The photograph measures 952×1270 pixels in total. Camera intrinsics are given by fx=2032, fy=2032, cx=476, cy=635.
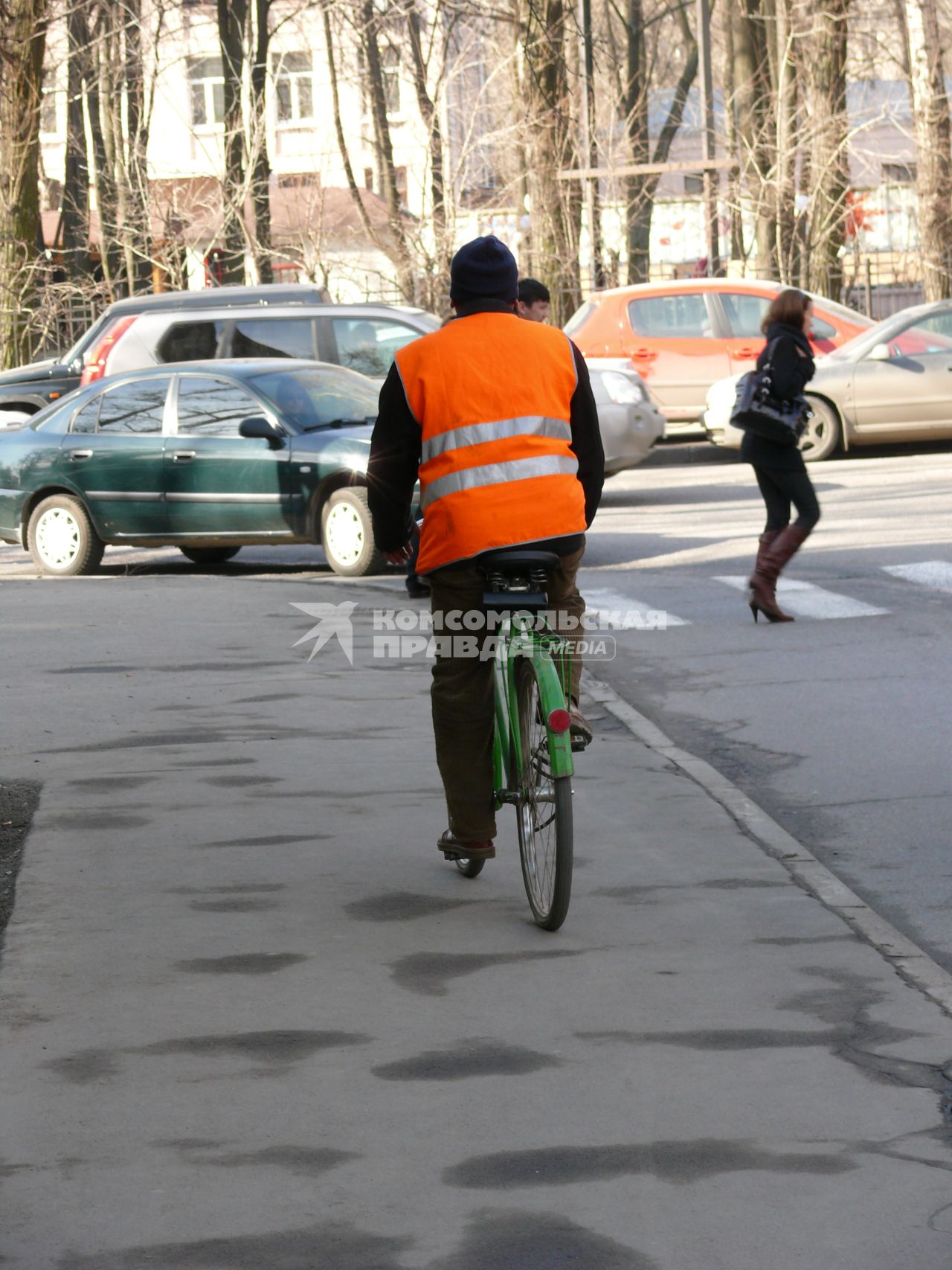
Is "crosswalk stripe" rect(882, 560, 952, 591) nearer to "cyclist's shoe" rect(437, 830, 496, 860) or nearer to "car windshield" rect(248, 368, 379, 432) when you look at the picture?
"car windshield" rect(248, 368, 379, 432)

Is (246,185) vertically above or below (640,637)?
above

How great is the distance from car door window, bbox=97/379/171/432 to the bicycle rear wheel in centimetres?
970

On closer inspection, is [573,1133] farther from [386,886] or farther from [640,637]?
[640,637]

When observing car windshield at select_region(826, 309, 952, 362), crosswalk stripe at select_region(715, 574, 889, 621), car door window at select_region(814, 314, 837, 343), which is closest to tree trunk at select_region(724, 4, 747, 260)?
car door window at select_region(814, 314, 837, 343)

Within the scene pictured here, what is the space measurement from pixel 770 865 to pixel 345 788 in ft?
6.11

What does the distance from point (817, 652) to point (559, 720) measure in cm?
539

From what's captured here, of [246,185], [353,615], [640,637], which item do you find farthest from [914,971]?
[246,185]

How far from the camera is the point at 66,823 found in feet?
23.2

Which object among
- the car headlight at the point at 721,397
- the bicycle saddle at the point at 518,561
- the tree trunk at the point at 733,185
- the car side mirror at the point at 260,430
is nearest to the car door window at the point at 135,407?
the car side mirror at the point at 260,430

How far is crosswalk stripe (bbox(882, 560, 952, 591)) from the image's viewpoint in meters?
12.8

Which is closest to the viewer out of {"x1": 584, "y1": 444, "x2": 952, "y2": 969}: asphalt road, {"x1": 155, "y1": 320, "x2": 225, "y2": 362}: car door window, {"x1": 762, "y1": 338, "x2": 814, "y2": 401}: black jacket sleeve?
{"x1": 584, "y1": 444, "x2": 952, "y2": 969}: asphalt road

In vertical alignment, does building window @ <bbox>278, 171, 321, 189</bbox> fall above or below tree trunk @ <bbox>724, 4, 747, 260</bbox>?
above

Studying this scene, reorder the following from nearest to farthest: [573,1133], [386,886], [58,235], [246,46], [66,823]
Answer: [573,1133], [386,886], [66,823], [246,46], [58,235]

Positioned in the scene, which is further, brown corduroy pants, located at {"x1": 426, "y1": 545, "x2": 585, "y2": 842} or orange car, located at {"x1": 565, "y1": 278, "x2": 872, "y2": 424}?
orange car, located at {"x1": 565, "y1": 278, "x2": 872, "y2": 424}
